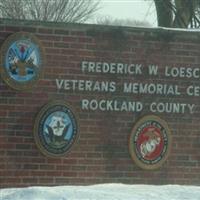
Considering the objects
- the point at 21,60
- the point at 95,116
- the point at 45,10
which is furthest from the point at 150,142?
the point at 45,10

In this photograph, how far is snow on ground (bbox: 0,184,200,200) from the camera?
886cm

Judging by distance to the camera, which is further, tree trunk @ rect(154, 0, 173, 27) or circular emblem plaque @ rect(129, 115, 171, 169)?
tree trunk @ rect(154, 0, 173, 27)

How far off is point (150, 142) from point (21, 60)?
7.36ft

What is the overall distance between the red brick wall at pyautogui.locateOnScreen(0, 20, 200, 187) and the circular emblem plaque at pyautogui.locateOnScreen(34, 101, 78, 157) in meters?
0.08

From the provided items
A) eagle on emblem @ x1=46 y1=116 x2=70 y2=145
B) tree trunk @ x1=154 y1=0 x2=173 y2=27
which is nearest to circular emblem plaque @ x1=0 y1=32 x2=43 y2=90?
eagle on emblem @ x1=46 y1=116 x2=70 y2=145

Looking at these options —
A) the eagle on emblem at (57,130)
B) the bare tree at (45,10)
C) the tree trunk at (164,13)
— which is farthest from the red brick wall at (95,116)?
the bare tree at (45,10)

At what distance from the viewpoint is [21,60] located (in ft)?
31.1

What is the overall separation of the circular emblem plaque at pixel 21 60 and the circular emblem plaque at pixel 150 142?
1.70m

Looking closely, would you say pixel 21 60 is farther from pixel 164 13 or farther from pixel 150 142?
pixel 164 13

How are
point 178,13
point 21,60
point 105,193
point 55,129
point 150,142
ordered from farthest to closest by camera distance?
point 178,13, point 150,142, point 55,129, point 21,60, point 105,193

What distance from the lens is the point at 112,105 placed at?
9859 mm

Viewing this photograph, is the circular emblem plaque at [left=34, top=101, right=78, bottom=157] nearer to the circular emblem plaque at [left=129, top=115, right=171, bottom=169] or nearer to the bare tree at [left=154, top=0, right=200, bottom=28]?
the circular emblem plaque at [left=129, top=115, right=171, bottom=169]

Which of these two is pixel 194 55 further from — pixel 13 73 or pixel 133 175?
pixel 13 73

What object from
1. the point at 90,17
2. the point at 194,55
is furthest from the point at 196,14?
the point at 90,17
